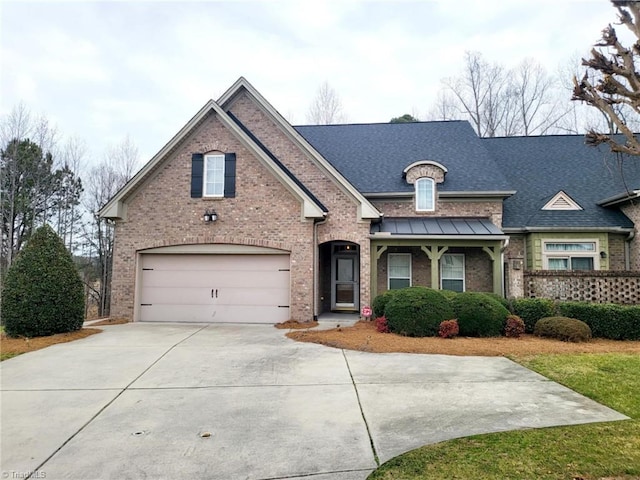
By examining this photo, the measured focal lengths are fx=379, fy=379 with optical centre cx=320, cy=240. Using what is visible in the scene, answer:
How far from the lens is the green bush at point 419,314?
32.2 ft

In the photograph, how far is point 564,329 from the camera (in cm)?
945

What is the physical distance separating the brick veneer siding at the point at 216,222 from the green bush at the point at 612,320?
7.68 metres

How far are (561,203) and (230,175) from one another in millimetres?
12815

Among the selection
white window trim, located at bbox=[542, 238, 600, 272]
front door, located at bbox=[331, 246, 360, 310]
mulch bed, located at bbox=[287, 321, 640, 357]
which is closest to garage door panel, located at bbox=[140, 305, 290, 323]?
mulch bed, located at bbox=[287, 321, 640, 357]

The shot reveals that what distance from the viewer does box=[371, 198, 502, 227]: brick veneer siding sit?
1465 centimetres

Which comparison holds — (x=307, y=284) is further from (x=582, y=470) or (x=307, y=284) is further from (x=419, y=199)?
(x=582, y=470)

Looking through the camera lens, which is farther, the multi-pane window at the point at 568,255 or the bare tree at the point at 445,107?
the bare tree at the point at 445,107

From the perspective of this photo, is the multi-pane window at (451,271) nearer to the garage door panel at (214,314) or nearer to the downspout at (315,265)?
the downspout at (315,265)

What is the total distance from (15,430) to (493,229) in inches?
524

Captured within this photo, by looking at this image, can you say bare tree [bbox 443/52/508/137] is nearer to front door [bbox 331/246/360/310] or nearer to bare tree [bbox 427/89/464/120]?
bare tree [bbox 427/89/464/120]

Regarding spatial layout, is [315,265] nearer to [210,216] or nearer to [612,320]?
[210,216]

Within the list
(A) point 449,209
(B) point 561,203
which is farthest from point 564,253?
(A) point 449,209

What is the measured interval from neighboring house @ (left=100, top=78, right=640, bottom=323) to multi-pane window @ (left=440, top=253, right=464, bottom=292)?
0.05 m

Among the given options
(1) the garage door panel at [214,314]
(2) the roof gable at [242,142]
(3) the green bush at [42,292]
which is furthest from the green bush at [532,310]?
(3) the green bush at [42,292]
